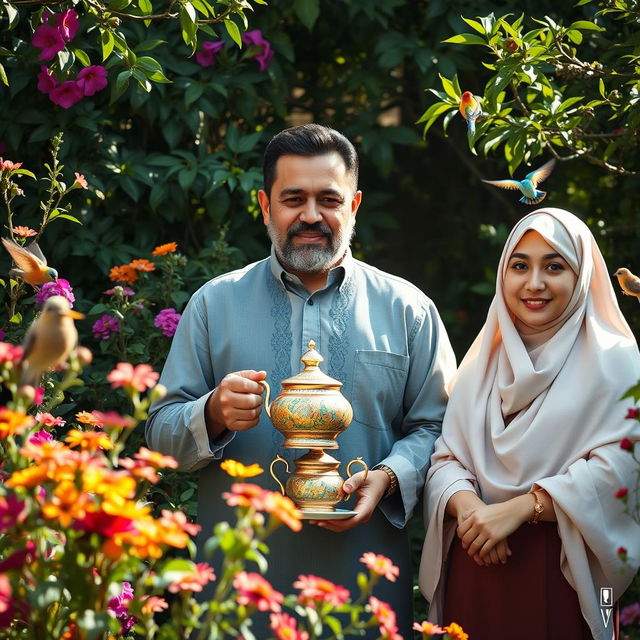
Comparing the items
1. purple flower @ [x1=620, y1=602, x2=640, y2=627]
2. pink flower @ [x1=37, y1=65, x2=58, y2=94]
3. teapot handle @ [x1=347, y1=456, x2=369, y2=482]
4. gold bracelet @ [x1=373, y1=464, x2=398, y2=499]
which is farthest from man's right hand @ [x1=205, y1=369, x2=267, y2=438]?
purple flower @ [x1=620, y1=602, x2=640, y2=627]

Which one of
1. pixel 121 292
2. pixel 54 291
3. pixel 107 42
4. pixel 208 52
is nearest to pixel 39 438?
pixel 54 291

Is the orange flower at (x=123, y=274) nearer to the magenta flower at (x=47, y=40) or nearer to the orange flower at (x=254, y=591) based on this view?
the magenta flower at (x=47, y=40)

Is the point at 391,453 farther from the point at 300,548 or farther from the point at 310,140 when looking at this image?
the point at 310,140

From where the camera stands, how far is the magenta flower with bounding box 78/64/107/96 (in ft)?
11.9

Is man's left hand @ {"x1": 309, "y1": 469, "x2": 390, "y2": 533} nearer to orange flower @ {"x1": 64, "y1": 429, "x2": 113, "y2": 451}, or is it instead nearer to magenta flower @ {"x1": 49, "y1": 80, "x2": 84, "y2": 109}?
orange flower @ {"x1": 64, "y1": 429, "x2": 113, "y2": 451}

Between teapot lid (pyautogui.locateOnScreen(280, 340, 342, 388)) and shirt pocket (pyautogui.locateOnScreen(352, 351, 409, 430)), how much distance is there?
29cm

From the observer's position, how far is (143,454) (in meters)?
1.58

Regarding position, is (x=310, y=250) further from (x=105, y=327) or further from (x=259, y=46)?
(x=259, y=46)

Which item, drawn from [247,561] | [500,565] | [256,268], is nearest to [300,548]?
[247,561]

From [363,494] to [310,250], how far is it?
0.73 metres

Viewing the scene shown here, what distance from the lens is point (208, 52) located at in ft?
13.3

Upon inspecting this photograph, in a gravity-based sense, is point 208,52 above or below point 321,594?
above

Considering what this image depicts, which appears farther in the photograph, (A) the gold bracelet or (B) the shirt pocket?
(B) the shirt pocket

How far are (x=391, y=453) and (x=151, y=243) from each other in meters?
1.75
